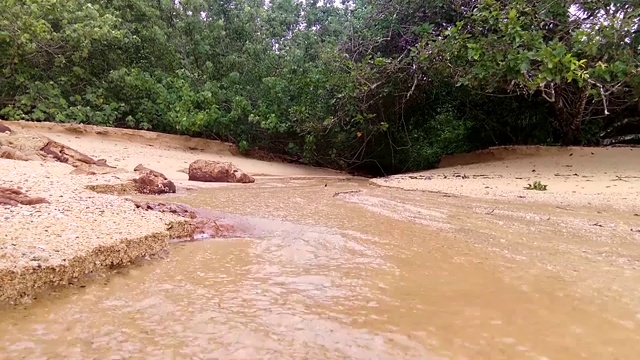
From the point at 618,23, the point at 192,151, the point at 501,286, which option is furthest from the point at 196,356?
the point at 192,151

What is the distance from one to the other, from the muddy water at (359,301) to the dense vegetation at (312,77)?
4995 mm

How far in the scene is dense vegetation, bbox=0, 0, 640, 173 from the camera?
8008mm

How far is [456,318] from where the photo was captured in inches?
63.9

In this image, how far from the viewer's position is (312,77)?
11.3 meters

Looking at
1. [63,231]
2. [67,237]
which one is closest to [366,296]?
→ [67,237]

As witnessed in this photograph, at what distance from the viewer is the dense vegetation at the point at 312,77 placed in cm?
801

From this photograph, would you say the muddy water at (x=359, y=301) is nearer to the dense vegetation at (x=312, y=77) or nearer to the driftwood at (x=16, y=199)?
the driftwood at (x=16, y=199)

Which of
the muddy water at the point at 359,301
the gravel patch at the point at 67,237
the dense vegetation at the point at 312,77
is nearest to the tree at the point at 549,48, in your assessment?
the dense vegetation at the point at 312,77

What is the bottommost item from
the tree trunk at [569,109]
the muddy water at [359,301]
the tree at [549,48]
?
the muddy water at [359,301]

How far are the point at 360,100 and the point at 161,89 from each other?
16.1 feet

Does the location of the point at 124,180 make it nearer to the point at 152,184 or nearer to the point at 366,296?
the point at 152,184

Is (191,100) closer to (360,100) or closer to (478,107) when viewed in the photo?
(360,100)

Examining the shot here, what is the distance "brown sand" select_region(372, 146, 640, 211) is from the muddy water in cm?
182

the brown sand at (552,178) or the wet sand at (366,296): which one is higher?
the brown sand at (552,178)
